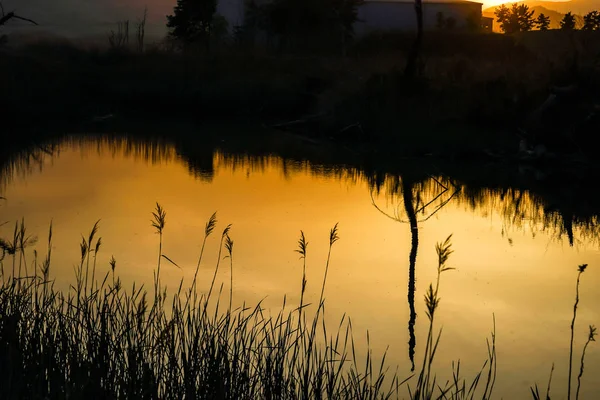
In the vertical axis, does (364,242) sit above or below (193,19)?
below

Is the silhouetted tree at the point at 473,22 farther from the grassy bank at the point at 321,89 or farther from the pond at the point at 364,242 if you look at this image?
the pond at the point at 364,242

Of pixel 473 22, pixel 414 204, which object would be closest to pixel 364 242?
pixel 414 204

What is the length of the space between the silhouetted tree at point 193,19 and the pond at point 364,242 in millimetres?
23813

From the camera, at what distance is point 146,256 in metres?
9.13

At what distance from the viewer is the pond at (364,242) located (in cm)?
693

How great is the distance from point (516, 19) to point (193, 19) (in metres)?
24.4

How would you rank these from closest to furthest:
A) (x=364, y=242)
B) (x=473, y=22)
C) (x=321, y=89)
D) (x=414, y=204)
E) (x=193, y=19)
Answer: (x=364, y=242)
(x=414, y=204)
(x=321, y=89)
(x=193, y=19)
(x=473, y=22)

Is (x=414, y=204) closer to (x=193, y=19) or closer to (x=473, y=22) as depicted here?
(x=193, y=19)

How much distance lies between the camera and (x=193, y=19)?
135 ft

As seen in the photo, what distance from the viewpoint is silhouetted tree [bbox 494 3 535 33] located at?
5538cm

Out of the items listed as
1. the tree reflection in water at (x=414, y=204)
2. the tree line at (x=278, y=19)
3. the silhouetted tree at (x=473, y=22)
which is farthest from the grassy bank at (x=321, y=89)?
the silhouetted tree at (x=473, y=22)

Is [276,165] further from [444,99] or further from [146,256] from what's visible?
[146,256]

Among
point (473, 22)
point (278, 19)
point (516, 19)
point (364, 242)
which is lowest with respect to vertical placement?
point (364, 242)

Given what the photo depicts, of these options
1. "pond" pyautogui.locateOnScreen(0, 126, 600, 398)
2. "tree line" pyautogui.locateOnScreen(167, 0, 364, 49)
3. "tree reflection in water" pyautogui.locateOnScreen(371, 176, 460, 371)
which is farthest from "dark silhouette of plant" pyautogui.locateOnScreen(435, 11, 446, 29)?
"tree reflection in water" pyautogui.locateOnScreen(371, 176, 460, 371)
